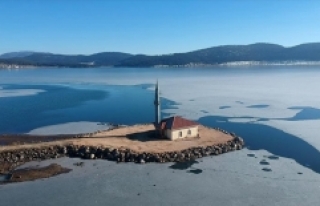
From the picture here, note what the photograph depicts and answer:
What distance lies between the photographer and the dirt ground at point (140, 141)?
18906mm

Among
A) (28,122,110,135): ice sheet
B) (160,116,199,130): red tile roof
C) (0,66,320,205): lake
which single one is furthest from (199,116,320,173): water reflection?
(28,122,110,135): ice sheet

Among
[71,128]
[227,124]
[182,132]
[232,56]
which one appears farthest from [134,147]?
[232,56]

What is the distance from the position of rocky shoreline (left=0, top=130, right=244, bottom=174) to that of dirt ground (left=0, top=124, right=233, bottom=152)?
0.54m

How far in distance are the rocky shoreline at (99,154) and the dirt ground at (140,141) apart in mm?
538

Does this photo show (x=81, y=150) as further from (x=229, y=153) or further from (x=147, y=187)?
(x=229, y=153)

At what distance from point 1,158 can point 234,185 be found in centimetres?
1189

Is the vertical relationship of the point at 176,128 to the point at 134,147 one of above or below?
above

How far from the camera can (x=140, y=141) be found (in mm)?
19922

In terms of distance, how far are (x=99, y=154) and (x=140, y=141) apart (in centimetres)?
277

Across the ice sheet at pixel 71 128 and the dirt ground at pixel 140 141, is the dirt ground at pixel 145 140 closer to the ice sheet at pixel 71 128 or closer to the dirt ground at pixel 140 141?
the dirt ground at pixel 140 141

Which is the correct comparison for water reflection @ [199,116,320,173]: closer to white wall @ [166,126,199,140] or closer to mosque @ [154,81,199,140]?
white wall @ [166,126,199,140]

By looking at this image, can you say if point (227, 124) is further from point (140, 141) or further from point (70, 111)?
point (70, 111)

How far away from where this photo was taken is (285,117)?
1092 inches

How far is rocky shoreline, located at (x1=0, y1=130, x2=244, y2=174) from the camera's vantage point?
17.5m
